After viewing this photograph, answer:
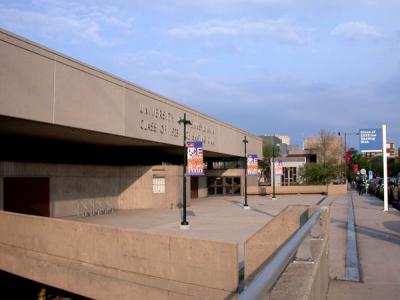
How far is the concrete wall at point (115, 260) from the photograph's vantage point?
27.9ft

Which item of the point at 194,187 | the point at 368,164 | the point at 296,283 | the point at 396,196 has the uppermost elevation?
the point at 368,164

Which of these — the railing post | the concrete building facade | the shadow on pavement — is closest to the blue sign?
the shadow on pavement

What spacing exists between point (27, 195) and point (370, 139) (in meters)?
18.3

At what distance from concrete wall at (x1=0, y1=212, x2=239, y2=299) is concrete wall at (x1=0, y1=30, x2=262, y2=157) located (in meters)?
4.69

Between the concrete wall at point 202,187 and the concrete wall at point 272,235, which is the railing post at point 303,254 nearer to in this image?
the concrete wall at point 272,235

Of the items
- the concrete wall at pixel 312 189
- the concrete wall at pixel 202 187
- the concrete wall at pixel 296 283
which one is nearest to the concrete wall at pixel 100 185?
the concrete wall at pixel 202 187

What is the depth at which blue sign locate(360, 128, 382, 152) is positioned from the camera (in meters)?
27.2

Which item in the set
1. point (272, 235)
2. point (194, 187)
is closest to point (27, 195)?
point (272, 235)

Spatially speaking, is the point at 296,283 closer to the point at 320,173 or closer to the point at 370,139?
the point at 370,139

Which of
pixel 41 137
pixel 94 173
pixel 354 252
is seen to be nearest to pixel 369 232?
pixel 354 252

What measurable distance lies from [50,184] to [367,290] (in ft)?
68.1

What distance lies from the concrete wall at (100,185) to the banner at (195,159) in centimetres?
808

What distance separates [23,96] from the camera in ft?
55.8

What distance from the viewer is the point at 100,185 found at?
30047 mm
